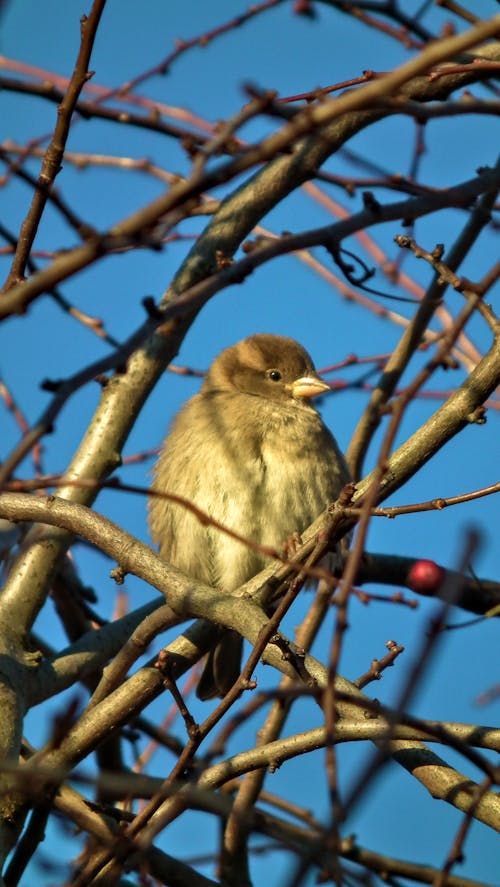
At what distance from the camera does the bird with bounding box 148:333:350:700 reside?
4.67 meters

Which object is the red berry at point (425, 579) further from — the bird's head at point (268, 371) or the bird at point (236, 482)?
the bird's head at point (268, 371)

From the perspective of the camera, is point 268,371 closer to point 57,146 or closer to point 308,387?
point 308,387

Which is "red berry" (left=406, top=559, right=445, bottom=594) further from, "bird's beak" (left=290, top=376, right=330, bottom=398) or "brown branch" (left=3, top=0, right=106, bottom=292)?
"bird's beak" (left=290, top=376, right=330, bottom=398)

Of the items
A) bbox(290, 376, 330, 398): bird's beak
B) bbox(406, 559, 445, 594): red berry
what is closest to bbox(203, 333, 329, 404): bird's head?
bbox(290, 376, 330, 398): bird's beak

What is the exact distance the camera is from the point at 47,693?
392 cm

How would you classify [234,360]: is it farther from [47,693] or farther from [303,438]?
[47,693]

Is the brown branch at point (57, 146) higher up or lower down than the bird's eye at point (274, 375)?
lower down

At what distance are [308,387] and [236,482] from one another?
90cm

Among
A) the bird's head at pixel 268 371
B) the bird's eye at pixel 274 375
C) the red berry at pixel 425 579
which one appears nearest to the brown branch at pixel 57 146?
the red berry at pixel 425 579

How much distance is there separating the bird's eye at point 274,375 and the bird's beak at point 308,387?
3.8 inches

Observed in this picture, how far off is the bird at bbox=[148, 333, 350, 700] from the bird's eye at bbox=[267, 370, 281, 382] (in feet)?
0.48

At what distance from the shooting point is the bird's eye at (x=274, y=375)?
5.55 metres

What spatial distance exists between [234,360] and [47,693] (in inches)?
89.2

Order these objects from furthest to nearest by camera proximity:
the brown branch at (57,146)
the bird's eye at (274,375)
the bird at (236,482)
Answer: the bird's eye at (274,375) → the bird at (236,482) → the brown branch at (57,146)
